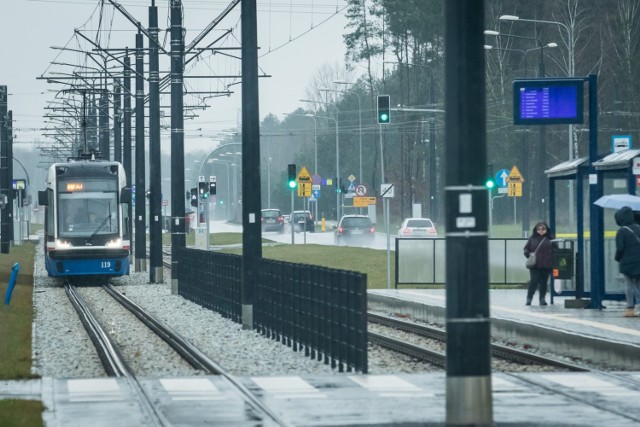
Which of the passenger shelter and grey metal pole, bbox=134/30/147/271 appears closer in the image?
the passenger shelter

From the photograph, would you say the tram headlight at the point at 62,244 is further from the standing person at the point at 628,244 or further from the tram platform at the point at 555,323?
the standing person at the point at 628,244

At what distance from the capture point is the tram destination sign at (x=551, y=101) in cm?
2575

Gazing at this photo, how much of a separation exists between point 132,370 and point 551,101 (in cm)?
1030

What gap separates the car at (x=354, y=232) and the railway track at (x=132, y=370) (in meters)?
42.5

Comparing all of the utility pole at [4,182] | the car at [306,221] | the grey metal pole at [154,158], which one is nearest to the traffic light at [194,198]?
the utility pole at [4,182]

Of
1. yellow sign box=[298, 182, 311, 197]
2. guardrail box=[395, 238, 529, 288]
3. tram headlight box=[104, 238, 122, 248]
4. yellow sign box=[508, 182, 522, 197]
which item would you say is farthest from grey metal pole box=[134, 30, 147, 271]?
yellow sign box=[508, 182, 522, 197]

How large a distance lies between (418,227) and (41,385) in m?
49.3

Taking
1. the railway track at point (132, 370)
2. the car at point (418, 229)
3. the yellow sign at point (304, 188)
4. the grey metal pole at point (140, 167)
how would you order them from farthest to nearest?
1. the car at point (418, 229)
2. the yellow sign at point (304, 188)
3. the grey metal pole at point (140, 167)
4. the railway track at point (132, 370)

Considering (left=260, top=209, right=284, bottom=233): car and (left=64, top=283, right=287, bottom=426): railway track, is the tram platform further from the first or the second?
(left=260, top=209, right=284, bottom=233): car

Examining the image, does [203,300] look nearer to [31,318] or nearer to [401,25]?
[31,318]

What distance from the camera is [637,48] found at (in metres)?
80.8

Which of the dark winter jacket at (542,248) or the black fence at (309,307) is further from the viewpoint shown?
the dark winter jacket at (542,248)

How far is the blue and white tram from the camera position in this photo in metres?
41.5

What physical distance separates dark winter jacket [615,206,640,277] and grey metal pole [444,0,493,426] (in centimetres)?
1414
